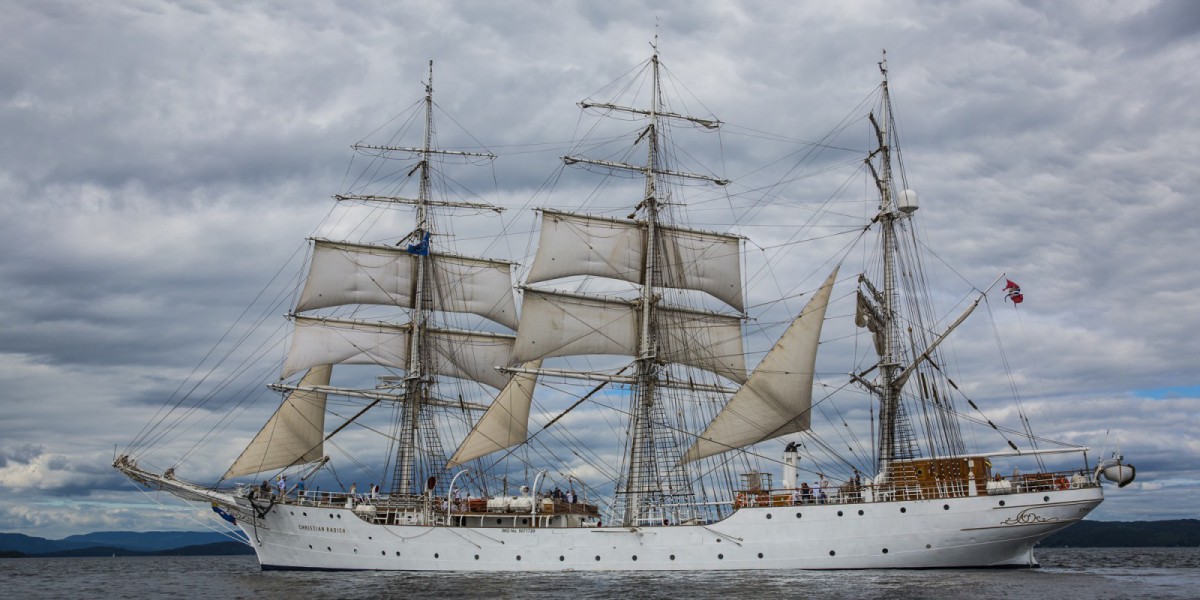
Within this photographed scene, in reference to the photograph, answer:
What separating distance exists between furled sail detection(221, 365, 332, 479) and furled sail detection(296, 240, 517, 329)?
5.11 m

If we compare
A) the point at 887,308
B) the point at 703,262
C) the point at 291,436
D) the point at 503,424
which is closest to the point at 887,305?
the point at 887,308

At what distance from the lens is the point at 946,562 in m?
44.4

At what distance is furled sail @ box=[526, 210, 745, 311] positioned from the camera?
58938 mm

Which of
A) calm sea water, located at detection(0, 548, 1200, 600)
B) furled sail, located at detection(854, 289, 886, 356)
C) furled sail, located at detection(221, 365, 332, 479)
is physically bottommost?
calm sea water, located at detection(0, 548, 1200, 600)

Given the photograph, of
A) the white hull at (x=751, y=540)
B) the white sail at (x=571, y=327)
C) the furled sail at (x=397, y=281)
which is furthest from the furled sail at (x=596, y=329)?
the white hull at (x=751, y=540)

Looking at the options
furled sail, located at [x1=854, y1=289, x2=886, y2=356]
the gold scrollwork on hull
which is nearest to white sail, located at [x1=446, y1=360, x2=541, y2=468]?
furled sail, located at [x1=854, y1=289, x2=886, y2=356]

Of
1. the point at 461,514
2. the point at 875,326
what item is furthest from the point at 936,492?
the point at 461,514

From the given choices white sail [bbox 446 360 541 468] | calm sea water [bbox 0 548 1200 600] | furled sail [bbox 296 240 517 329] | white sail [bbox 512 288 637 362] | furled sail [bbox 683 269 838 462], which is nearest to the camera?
calm sea water [bbox 0 548 1200 600]

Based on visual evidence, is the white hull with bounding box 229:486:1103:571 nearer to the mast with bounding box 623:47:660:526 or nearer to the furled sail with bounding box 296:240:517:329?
the mast with bounding box 623:47:660:526

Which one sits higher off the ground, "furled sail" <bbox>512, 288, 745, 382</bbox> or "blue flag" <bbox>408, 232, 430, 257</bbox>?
"blue flag" <bbox>408, 232, 430, 257</bbox>

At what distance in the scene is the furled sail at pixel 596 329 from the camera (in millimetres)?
57594

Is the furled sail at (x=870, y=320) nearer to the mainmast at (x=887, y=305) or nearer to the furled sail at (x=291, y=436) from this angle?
the mainmast at (x=887, y=305)

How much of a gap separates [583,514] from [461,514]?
638cm

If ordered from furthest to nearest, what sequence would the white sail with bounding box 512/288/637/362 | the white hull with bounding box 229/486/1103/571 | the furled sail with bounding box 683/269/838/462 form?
the white sail with bounding box 512/288/637/362 → the furled sail with bounding box 683/269/838/462 → the white hull with bounding box 229/486/1103/571
